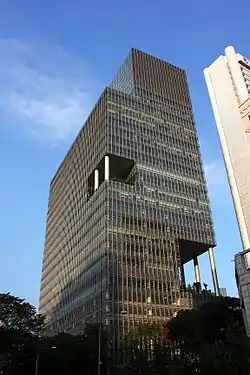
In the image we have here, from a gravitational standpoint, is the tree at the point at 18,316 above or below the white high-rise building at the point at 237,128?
below

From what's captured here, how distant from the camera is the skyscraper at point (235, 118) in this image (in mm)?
50472

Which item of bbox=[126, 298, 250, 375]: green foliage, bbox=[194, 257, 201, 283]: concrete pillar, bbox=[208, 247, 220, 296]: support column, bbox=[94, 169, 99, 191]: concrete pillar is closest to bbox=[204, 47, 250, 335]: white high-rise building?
bbox=[126, 298, 250, 375]: green foliage

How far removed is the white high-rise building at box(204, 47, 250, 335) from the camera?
46.1 meters

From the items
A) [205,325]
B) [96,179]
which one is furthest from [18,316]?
[96,179]

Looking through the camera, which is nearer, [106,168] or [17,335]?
[17,335]

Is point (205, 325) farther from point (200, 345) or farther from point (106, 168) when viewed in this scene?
point (106, 168)

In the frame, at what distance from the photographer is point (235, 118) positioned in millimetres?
54938

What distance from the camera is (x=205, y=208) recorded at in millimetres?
103000

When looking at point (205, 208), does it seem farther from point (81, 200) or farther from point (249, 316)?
point (249, 316)

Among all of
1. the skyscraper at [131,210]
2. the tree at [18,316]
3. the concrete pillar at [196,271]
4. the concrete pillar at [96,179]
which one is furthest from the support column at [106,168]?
the tree at [18,316]

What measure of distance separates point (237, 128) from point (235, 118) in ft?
5.45

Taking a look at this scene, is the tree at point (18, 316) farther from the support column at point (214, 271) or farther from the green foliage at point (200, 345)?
the support column at point (214, 271)

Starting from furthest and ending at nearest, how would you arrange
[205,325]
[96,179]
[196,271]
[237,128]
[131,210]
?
[196,271]
[96,179]
[131,210]
[205,325]
[237,128]

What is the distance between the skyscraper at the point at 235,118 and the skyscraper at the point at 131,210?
124 feet
